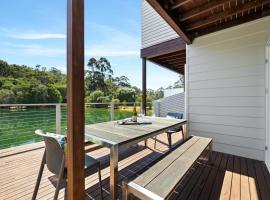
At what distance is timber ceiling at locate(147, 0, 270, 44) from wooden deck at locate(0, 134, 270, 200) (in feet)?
7.56

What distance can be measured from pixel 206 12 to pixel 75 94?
2.90 m

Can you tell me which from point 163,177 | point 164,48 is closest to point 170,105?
point 164,48

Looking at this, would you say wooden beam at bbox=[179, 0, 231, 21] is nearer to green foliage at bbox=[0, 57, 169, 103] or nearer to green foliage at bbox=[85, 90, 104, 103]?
green foliage at bbox=[0, 57, 169, 103]

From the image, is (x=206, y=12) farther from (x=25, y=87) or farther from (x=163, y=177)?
(x=25, y=87)

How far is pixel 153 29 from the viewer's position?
17.5 ft

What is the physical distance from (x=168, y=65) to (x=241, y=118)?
14.2ft

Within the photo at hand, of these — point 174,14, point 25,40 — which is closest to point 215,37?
point 174,14

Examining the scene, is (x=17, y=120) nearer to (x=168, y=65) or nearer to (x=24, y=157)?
(x=24, y=157)

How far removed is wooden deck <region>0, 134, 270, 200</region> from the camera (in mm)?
1937

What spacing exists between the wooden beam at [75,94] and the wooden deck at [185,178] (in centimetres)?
52

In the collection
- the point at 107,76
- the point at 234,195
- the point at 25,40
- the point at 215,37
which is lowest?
the point at 234,195

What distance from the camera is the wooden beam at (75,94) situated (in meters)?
1.18

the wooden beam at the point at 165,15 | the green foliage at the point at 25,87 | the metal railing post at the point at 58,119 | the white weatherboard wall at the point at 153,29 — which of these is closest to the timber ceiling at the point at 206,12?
the wooden beam at the point at 165,15

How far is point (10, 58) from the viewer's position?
18.5 m
